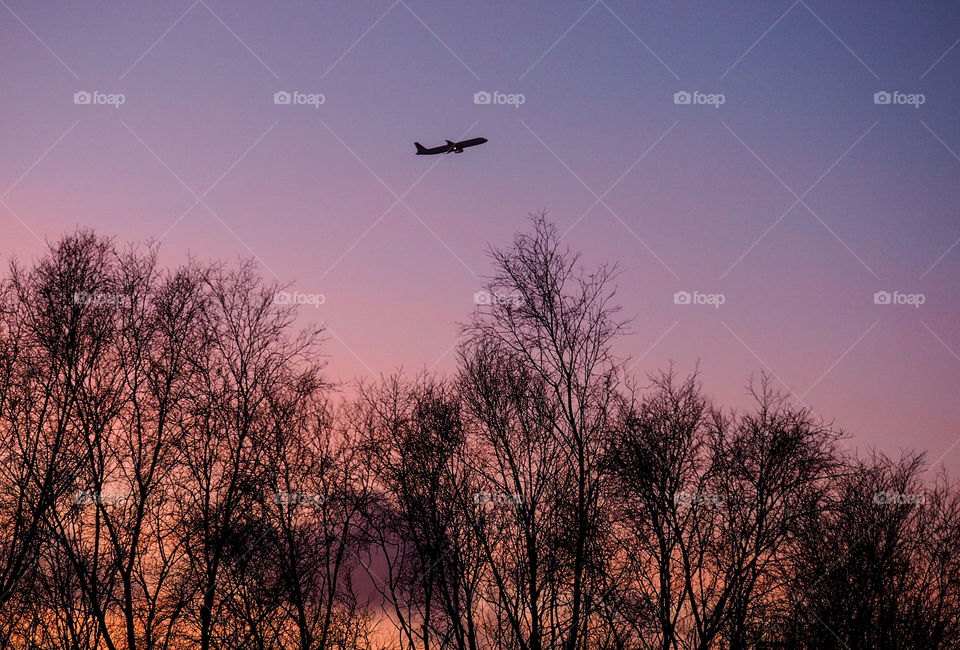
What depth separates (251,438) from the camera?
1107 inches

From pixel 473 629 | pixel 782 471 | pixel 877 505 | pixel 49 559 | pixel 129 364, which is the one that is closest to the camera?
pixel 49 559

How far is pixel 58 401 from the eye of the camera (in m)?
24.8

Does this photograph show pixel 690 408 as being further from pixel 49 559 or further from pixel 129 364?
pixel 49 559

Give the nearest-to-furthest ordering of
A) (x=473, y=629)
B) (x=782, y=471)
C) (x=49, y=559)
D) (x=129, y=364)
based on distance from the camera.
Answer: (x=49, y=559) < (x=129, y=364) < (x=782, y=471) < (x=473, y=629)

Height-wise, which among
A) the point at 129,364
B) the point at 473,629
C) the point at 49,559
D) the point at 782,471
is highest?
the point at 129,364

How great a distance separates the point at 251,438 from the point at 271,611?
6550 mm

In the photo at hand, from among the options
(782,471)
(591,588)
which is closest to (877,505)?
(782,471)

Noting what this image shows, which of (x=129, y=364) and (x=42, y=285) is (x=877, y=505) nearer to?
(x=129, y=364)

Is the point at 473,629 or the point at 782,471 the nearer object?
the point at 782,471

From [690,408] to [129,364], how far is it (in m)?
18.8

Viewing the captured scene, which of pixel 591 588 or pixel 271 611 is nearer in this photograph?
pixel 591 588

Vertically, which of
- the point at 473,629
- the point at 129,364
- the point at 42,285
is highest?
the point at 42,285

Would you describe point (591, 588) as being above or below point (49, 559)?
below

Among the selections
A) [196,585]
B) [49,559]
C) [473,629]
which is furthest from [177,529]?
[473,629]
